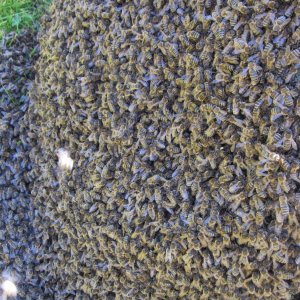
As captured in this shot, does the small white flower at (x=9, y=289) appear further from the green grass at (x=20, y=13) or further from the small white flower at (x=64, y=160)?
the green grass at (x=20, y=13)

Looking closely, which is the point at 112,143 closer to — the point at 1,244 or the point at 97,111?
the point at 97,111

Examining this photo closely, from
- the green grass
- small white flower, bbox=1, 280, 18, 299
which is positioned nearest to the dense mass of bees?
small white flower, bbox=1, 280, 18, 299

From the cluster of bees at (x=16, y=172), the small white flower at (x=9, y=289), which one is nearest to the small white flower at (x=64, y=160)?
the cluster of bees at (x=16, y=172)

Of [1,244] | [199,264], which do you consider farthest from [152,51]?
[1,244]

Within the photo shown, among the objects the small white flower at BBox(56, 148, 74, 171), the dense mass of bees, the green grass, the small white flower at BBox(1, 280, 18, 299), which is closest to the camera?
the dense mass of bees

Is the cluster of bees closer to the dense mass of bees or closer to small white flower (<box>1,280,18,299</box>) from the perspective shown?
small white flower (<box>1,280,18,299</box>)
